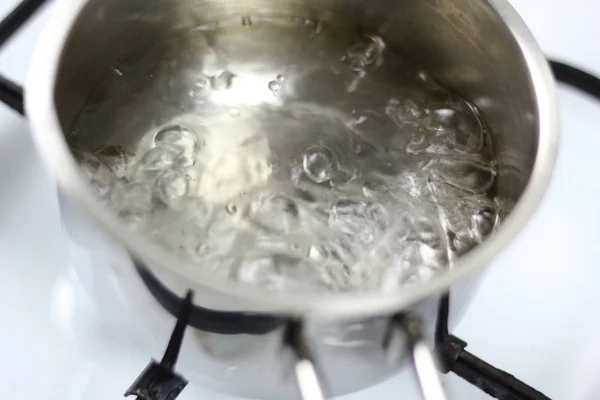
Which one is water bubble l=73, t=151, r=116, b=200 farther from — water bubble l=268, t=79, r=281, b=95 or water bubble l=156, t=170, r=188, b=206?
water bubble l=268, t=79, r=281, b=95

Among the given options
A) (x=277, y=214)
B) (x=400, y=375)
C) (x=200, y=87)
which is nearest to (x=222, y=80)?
(x=200, y=87)

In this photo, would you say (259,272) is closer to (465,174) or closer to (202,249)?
(202,249)

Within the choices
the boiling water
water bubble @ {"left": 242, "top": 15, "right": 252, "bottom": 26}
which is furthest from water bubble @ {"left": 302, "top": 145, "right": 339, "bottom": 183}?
water bubble @ {"left": 242, "top": 15, "right": 252, "bottom": 26}

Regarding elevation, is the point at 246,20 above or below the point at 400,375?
above

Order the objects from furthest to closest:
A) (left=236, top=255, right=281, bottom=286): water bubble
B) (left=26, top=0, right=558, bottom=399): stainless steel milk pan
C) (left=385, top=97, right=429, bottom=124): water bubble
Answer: (left=385, top=97, right=429, bottom=124): water bubble
(left=236, top=255, right=281, bottom=286): water bubble
(left=26, top=0, right=558, bottom=399): stainless steel milk pan

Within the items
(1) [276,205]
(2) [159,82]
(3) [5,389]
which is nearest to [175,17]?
(2) [159,82]

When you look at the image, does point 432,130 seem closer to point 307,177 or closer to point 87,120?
point 307,177
